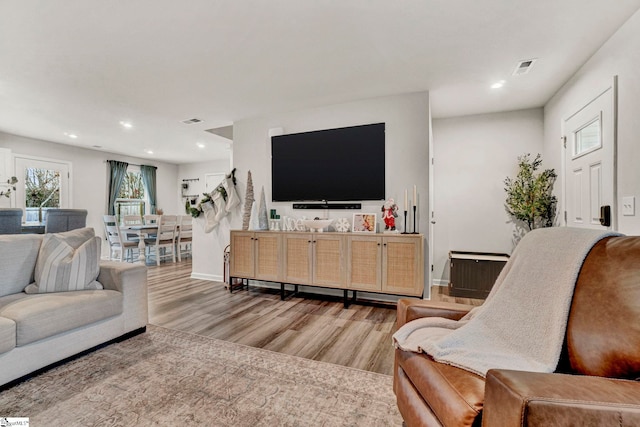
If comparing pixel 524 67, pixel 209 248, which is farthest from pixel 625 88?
pixel 209 248

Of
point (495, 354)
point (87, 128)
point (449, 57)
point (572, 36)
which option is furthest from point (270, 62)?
point (87, 128)

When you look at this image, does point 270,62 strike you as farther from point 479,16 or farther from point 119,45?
point 479,16

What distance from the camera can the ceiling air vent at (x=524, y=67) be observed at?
8.62 feet

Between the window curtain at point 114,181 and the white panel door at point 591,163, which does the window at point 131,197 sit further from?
the white panel door at point 591,163

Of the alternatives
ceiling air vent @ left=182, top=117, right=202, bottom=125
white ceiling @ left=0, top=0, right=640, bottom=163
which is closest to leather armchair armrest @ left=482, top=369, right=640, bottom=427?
white ceiling @ left=0, top=0, right=640, bottom=163

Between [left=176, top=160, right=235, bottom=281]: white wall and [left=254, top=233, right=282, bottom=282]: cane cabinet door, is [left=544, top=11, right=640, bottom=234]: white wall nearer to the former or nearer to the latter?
[left=254, top=233, right=282, bottom=282]: cane cabinet door

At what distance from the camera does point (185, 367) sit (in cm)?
195

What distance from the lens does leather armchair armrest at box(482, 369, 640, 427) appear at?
0.65 m

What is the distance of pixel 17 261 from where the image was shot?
7.01 ft

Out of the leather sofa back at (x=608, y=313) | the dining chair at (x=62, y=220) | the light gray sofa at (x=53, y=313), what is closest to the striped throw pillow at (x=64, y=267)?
the light gray sofa at (x=53, y=313)

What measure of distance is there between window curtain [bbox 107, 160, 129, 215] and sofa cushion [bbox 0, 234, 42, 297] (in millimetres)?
5273

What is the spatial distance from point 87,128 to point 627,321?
6509mm

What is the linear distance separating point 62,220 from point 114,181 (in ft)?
15.1

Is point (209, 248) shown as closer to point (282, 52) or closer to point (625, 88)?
point (282, 52)
